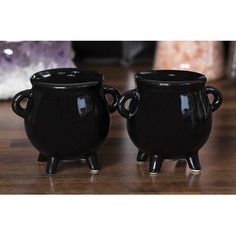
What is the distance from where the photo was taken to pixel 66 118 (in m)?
0.65

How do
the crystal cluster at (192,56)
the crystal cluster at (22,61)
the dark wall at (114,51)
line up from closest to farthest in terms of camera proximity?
the crystal cluster at (22,61), the crystal cluster at (192,56), the dark wall at (114,51)

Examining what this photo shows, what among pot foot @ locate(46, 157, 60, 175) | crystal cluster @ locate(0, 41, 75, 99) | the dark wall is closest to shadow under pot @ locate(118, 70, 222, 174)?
pot foot @ locate(46, 157, 60, 175)

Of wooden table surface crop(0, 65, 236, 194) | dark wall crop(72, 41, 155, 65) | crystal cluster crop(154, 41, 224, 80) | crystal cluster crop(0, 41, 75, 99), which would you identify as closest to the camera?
wooden table surface crop(0, 65, 236, 194)

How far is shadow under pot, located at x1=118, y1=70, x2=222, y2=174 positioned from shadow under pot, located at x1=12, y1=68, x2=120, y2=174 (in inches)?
1.5

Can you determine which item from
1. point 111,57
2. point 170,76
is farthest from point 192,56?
point 170,76

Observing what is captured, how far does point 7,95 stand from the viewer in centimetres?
105

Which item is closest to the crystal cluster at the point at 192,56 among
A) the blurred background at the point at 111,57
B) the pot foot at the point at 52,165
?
the blurred background at the point at 111,57

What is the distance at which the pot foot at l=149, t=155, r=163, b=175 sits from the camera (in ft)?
2.21

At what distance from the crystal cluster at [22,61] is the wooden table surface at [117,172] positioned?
0.19 metres

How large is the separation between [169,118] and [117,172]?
95 millimetres

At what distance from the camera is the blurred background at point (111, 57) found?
3.52ft

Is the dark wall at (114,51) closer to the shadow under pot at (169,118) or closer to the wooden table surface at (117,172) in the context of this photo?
the wooden table surface at (117,172)

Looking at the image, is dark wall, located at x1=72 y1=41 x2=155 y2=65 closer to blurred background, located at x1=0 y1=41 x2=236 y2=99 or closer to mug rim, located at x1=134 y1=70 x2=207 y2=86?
blurred background, located at x1=0 y1=41 x2=236 y2=99
